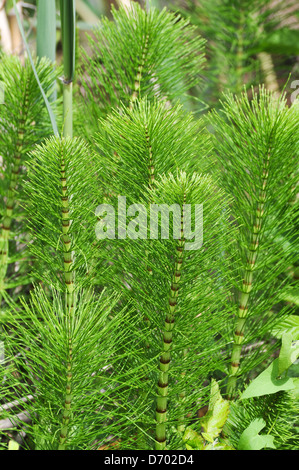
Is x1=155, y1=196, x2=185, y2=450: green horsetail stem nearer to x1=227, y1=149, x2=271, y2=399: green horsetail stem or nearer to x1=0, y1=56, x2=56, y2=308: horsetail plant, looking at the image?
x1=227, y1=149, x2=271, y2=399: green horsetail stem

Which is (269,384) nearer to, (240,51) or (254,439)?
(254,439)

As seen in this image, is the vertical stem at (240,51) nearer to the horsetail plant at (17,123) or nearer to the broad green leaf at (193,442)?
the horsetail plant at (17,123)

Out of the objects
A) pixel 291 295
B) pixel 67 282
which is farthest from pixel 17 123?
pixel 291 295

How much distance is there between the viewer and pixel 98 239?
1.62 feet

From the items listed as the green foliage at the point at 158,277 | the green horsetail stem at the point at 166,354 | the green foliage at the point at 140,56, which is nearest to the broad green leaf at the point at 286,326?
the green foliage at the point at 158,277

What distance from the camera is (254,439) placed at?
1.45ft

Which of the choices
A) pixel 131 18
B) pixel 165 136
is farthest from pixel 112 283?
pixel 131 18

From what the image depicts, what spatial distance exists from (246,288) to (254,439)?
14cm

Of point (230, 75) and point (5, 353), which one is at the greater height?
point (230, 75)

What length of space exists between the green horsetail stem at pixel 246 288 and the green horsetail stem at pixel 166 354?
8 centimetres

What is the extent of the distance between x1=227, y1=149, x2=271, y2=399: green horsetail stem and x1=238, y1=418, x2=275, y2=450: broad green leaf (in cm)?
7
